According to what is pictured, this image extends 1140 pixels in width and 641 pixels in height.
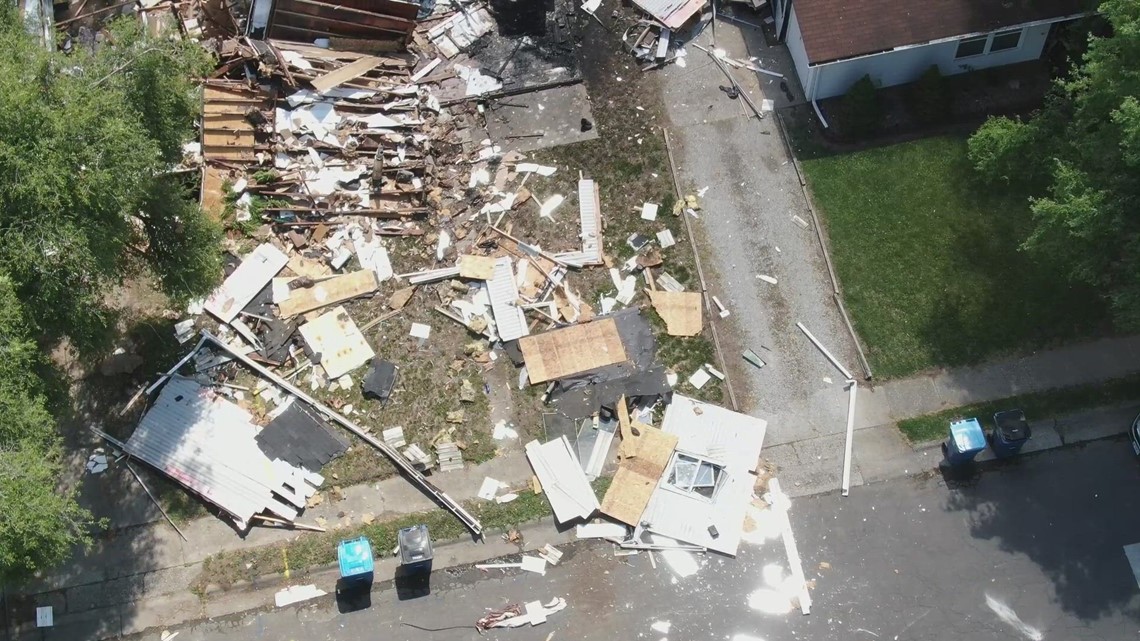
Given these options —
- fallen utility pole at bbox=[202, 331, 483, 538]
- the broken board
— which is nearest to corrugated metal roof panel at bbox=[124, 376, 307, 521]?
fallen utility pole at bbox=[202, 331, 483, 538]

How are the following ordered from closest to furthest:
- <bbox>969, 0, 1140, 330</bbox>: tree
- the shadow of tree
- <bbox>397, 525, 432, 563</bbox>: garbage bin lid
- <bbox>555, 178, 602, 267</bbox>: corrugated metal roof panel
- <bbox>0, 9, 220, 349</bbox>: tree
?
<bbox>0, 9, 220, 349</bbox>: tree → <bbox>969, 0, 1140, 330</bbox>: tree → <bbox>397, 525, 432, 563</bbox>: garbage bin lid → the shadow of tree → <bbox>555, 178, 602, 267</bbox>: corrugated metal roof panel

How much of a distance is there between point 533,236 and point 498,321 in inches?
84.7

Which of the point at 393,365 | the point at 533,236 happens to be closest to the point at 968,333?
the point at 533,236

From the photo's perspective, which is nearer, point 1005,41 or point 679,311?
point 679,311

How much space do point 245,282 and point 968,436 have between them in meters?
14.5

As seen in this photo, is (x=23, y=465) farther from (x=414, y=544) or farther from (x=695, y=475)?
(x=695, y=475)

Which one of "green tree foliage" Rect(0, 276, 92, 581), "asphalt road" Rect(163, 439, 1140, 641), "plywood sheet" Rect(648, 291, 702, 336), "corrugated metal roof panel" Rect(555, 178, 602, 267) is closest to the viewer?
"green tree foliage" Rect(0, 276, 92, 581)

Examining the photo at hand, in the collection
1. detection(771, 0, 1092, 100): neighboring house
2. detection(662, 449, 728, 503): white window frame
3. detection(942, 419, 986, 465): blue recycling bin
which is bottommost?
detection(662, 449, 728, 503): white window frame

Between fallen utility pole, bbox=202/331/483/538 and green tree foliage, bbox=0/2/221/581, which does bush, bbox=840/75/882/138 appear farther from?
green tree foliage, bbox=0/2/221/581

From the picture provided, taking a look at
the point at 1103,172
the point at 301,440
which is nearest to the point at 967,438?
the point at 1103,172

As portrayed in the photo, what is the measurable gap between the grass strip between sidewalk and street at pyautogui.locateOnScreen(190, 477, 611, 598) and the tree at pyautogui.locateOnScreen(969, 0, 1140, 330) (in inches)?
367

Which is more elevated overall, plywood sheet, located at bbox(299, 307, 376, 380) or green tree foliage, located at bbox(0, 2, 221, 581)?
green tree foliage, located at bbox(0, 2, 221, 581)

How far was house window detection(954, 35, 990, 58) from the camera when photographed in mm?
20078

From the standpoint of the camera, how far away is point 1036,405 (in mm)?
17875
